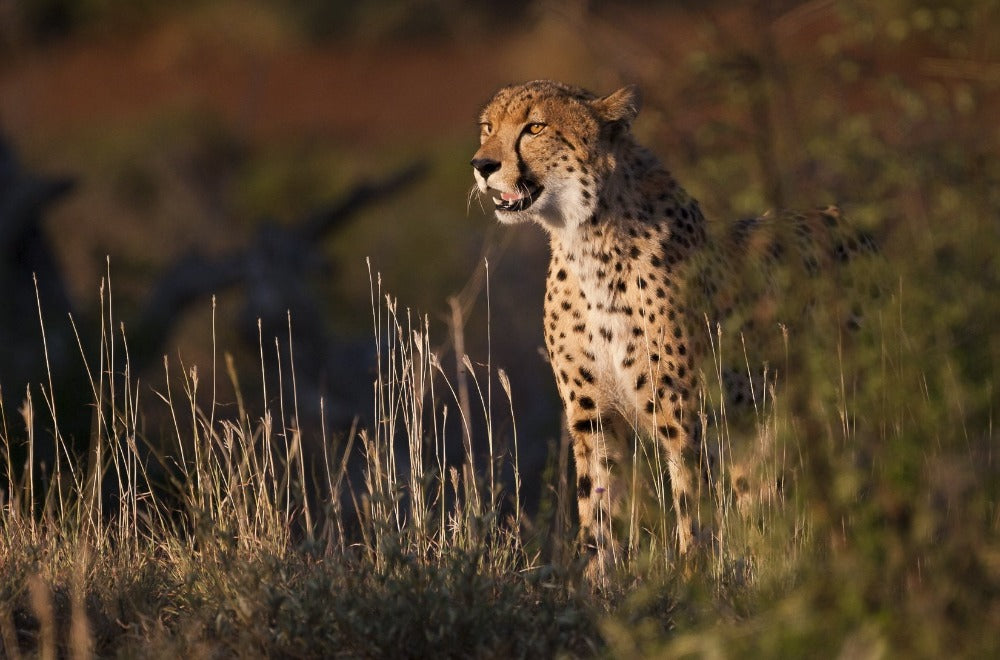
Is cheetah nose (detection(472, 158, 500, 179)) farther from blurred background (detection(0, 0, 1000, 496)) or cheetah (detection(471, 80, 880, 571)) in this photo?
blurred background (detection(0, 0, 1000, 496))

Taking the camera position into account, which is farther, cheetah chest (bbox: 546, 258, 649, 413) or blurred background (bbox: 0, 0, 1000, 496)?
blurred background (bbox: 0, 0, 1000, 496)

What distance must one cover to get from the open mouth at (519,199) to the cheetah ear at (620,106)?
339mm

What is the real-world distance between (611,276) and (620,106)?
524mm

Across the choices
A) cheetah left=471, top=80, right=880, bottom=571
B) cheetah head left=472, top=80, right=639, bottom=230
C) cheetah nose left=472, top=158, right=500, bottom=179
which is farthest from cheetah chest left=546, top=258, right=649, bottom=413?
cheetah nose left=472, top=158, right=500, bottom=179

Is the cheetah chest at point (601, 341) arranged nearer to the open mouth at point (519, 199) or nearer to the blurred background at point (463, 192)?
the open mouth at point (519, 199)

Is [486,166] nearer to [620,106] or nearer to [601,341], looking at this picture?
[620,106]

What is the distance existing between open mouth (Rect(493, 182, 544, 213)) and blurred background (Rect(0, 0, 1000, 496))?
487mm

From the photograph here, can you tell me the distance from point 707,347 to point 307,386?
3.21 meters

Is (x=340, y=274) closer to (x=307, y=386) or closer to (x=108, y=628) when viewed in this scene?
(x=307, y=386)

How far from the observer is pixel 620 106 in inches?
175

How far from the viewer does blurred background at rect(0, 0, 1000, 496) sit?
4688 millimetres

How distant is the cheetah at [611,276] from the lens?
4234mm

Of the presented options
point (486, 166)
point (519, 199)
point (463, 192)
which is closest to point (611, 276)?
point (519, 199)

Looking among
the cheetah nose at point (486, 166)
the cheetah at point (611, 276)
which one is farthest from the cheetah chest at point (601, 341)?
the cheetah nose at point (486, 166)
